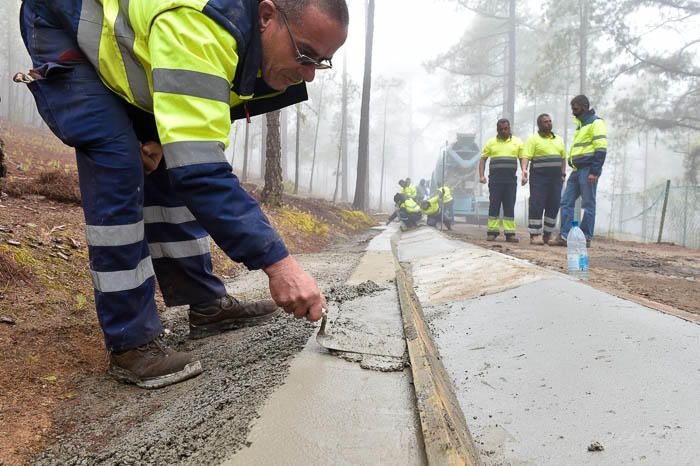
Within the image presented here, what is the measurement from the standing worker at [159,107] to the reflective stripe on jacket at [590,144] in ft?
17.6

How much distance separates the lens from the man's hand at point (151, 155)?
194 cm

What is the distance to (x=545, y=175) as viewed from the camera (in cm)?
695

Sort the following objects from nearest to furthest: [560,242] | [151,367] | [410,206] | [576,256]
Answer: [151,367] < [576,256] < [560,242] < [410,206]

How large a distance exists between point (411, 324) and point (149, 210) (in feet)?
4.51

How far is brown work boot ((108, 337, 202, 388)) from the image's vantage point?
5.68ft

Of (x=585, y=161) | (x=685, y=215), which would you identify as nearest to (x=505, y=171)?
(x=585, y=161)

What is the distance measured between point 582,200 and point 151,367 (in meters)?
6.27

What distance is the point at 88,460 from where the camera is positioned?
121 cm

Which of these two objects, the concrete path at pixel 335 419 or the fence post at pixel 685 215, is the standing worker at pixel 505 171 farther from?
the concrete path at pixel 335 419

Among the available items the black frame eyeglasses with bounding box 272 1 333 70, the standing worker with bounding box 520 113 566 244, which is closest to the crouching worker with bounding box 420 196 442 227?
the standing worker with bounding box 520 113 566 244

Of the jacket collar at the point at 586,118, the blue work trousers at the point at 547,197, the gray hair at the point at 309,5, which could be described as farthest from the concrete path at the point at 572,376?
the blue work trousers at the point at 547,197

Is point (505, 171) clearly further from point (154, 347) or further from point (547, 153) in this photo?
point (154, 347)

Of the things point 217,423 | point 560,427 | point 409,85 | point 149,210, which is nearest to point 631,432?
point 560,427

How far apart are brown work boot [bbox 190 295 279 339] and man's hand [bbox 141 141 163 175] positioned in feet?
2.42
